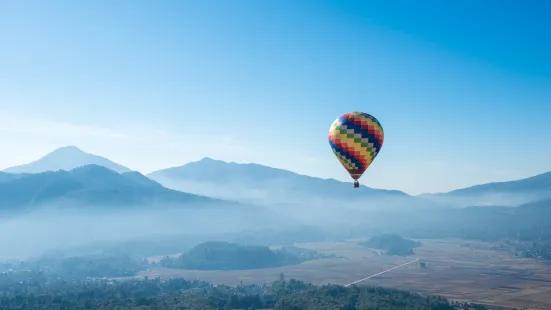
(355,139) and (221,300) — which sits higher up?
(355,139)

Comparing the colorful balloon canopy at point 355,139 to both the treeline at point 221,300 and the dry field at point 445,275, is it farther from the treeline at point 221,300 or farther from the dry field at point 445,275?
the dry field at point 445,275

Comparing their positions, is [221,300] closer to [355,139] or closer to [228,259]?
[355,139]

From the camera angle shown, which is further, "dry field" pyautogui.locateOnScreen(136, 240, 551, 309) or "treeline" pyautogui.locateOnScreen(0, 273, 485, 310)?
"dry field" pyautogui.locateOnScreen(136, 240, 551, 309)

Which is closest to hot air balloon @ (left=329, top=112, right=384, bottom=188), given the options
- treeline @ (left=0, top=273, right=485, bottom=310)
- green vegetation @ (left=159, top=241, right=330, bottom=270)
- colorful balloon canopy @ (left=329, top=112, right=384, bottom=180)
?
colorful balloon canopy @ (left=329, top=112, right=384, bottom=180)

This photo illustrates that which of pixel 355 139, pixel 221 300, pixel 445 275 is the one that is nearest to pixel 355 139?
pixel 355 139

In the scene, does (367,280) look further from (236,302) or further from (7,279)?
(7,279)

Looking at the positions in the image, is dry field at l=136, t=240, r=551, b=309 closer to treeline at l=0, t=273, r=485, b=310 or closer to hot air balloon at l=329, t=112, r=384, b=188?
treeline at l=0, t=273, r=485, b=310

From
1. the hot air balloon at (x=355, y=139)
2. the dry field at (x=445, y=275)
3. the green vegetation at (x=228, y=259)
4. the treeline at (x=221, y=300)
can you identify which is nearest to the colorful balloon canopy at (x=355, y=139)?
the hot air balloon at (x=355, y=139)

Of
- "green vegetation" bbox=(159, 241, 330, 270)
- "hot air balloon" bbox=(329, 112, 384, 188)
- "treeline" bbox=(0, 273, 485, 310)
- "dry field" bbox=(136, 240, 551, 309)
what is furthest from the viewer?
"green vegetation" bbox=(159, 241, 330, 270)
